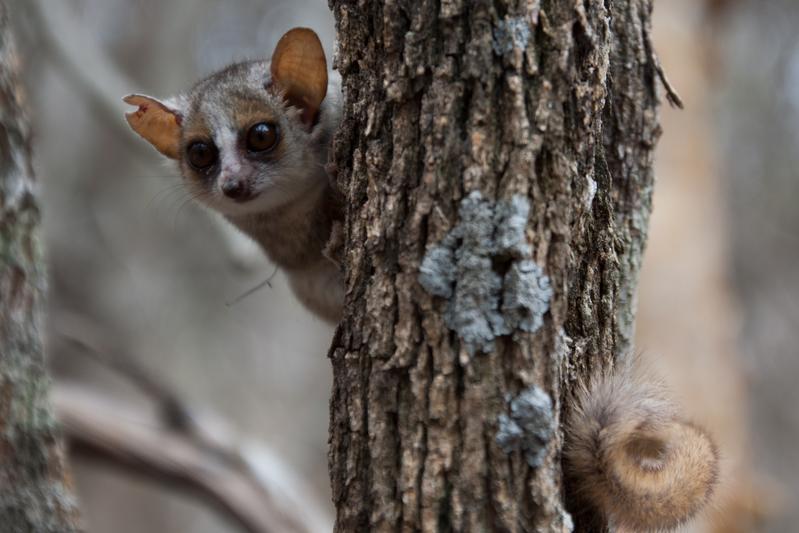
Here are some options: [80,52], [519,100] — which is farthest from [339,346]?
[80,52]

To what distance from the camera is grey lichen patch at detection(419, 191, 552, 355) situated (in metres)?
→ 1.63

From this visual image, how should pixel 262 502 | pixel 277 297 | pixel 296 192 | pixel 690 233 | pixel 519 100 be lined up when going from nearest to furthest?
pixel 519 100 < pixel 296 192 < pixel 262 502 < pixel 690 233 < pixel 277 297

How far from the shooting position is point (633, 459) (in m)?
1.78

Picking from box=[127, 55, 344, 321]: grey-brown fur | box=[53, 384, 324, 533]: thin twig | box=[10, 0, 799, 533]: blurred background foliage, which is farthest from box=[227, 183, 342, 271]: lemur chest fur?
box=[10, 0, 799, 533]: blurred background foliage

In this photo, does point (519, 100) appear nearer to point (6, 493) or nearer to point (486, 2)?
point (486, 2)

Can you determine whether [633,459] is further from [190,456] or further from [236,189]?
[190,456]

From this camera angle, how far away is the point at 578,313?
6.06 feet

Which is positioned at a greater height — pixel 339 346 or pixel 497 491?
pixel 339 346

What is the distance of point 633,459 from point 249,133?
1.68m

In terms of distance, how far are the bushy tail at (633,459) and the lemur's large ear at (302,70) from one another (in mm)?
1195

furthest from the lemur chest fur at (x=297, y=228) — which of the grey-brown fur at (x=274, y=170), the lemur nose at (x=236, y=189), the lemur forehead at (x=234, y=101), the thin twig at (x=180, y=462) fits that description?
the thin twig at (x=180, y=462)

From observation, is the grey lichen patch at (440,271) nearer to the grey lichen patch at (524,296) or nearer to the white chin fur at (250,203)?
the grey lichen patch at (524,296)

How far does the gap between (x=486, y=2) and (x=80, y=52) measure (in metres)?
3.95

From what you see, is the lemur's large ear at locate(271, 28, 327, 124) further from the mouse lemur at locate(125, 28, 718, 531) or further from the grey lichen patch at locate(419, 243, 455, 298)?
the grey lichen patch at locate(419, 243, 455, 298)
